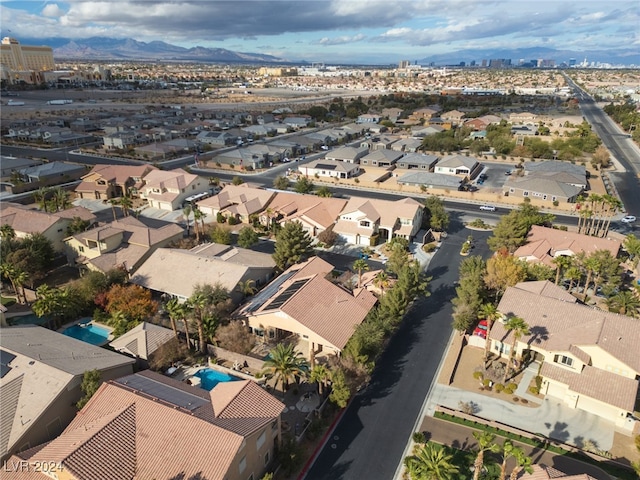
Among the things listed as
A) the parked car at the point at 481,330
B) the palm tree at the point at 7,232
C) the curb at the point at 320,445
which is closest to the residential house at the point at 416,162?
the parked car at the point at 481,330

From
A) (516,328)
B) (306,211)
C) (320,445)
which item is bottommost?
(320,445)

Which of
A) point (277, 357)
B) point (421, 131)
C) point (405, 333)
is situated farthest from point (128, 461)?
point (421, 131)

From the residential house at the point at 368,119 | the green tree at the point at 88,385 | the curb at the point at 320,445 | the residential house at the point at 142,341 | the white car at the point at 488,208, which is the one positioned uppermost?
the residential house at the point at 368,119

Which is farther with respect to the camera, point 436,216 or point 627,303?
point 436,216

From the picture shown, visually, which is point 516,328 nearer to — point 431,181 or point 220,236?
point 220,236

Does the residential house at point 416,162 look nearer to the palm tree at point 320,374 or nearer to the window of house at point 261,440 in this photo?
the palm tree at point 320,374

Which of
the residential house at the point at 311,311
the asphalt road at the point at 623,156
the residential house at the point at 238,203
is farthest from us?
the asphalt road at the point at 623,156

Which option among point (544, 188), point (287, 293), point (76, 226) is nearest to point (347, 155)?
point (544, 188)

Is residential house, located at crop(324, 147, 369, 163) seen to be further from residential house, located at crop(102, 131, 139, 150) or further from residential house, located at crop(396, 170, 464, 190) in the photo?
residential house, located at crop(102, 131, 139, 150)
